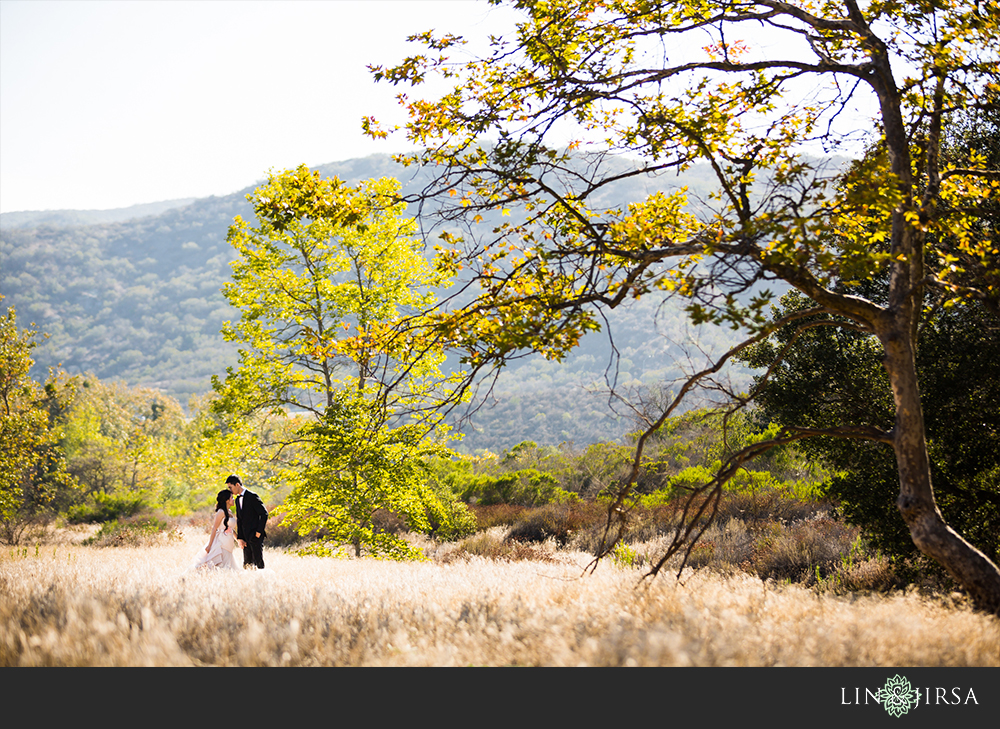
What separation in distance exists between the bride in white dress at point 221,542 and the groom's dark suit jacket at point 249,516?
25cm

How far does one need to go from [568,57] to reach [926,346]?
16.7 feet

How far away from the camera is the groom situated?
33.4 feet

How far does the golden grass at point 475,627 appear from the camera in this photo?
357cm

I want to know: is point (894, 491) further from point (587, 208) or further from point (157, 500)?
point (157, 500)

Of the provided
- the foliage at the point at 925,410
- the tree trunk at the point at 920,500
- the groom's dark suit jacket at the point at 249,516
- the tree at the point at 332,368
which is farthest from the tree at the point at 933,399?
the groom's dark suit jacket at the point at 249,516

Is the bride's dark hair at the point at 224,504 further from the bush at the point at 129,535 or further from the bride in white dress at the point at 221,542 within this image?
the bush at the point at 129,535
